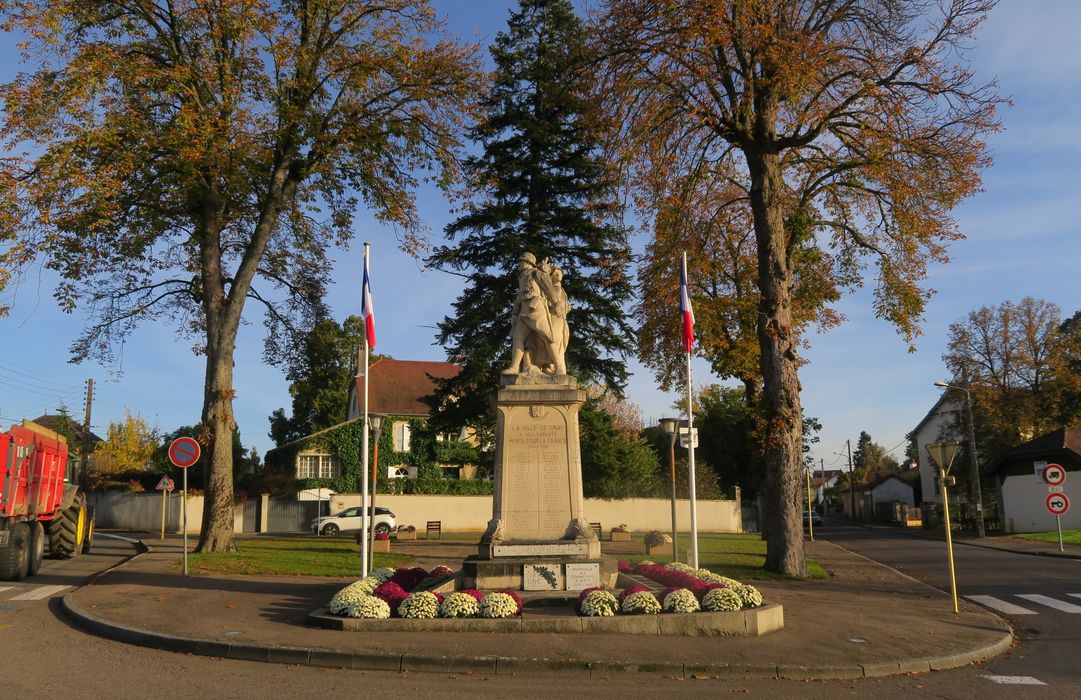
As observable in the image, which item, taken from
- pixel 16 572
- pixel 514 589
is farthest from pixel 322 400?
pixel 514 589

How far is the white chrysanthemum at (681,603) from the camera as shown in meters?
10.7

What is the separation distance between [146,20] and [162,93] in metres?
2.55

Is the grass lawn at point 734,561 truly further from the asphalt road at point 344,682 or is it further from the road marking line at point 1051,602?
the asphalt road at point 344,682

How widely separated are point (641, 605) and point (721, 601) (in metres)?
1.05

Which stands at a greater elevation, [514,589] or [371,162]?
[371,162]

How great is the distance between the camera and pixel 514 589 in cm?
1169

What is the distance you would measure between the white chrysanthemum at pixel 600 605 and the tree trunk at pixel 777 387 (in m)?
9.16

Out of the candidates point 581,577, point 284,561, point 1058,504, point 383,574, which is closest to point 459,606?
point 581,577

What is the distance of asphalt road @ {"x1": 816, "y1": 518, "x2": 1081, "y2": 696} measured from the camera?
388 inches

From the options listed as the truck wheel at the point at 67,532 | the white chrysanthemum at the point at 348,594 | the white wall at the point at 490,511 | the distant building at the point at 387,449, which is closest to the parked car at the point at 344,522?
the white wall at the point at 490,511

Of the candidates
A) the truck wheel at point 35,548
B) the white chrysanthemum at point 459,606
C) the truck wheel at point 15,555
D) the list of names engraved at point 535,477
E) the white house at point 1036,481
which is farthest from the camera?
the white house at point 1036,481

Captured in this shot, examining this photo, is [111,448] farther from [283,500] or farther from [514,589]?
[514,589]

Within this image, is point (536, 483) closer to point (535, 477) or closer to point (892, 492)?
point (535, 477)

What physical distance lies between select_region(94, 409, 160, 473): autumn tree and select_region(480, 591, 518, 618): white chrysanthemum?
48.9 metres
